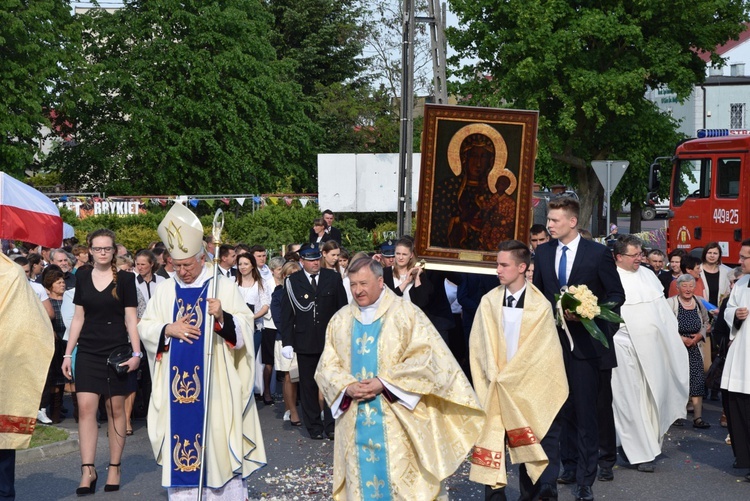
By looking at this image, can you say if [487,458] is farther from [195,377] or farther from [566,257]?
[195,377]

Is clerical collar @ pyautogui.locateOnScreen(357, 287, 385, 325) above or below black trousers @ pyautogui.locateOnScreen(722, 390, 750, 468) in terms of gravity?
above

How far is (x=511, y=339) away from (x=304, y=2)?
44696 millimetres

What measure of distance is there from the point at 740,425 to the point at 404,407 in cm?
402

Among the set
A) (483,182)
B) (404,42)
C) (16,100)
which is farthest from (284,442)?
(16,100)

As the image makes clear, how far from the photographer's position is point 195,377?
24.6ft

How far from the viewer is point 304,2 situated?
50.5m

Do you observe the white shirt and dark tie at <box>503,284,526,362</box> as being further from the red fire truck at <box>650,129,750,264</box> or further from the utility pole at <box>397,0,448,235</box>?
the utility pole at <box>397,0,448,235</box>

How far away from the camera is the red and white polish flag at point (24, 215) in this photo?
37.4ft

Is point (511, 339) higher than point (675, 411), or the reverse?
point (511, 339)

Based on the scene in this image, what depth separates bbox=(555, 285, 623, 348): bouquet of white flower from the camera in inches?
311

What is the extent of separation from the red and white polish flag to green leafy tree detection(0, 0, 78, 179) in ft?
93.9

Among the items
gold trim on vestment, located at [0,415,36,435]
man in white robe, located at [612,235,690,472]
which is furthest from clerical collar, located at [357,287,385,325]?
man in white robe, located at [612,235,690,472]

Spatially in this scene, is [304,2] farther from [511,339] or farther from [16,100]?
[511,339]

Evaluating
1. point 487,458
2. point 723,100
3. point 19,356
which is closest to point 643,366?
point 487,458
